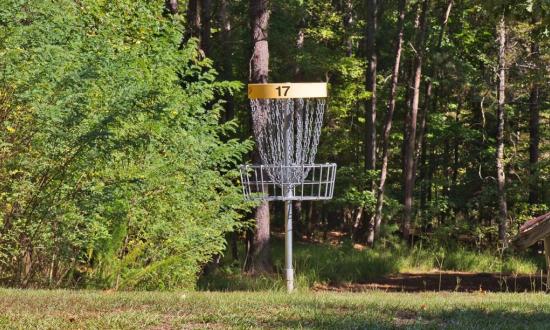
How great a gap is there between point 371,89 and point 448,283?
992 cm

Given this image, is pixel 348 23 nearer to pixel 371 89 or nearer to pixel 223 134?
pixel 371 89

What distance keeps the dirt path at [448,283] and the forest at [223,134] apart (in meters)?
0.67

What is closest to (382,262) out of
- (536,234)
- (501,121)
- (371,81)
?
(536,234)

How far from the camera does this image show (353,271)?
20.4m

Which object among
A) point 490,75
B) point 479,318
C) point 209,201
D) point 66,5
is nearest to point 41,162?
point 66,5

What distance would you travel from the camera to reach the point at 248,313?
662 cm

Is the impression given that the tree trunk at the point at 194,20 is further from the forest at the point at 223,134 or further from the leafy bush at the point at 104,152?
the leafy bush at the point at 104,152

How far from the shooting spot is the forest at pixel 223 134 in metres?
9.45

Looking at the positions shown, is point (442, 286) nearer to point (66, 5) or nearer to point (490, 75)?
point (66, 5)

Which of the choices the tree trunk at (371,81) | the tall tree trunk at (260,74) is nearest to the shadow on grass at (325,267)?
the tall tree trunk at (260,74)

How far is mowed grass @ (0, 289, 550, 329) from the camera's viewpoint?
6.08 m

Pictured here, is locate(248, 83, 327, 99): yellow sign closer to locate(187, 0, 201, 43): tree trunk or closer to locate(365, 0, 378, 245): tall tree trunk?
locate(187, 0, 201, 43): tree trunk

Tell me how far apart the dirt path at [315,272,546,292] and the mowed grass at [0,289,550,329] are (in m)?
9.32

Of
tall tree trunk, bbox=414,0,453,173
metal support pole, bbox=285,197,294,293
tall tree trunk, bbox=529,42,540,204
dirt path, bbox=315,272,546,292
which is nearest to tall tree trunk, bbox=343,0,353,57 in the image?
tall tree trunk, bbox=414,0,453,173
